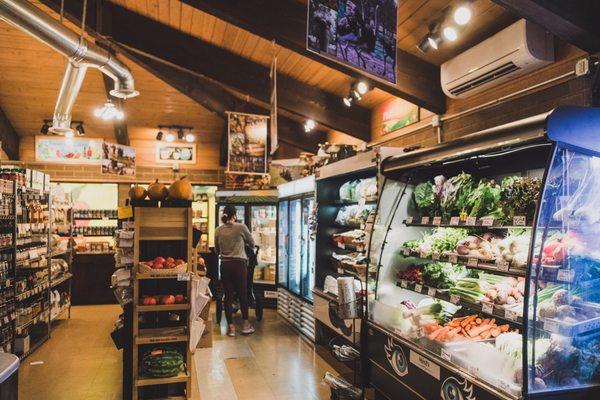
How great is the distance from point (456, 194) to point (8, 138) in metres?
9.98

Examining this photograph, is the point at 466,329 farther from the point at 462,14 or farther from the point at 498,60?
the point at 462,14

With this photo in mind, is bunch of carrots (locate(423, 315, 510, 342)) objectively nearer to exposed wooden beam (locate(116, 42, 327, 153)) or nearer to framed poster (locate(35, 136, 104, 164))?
exposed wooden beam (locate(116, 42, 327, 153))

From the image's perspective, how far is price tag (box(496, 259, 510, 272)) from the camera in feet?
9.33

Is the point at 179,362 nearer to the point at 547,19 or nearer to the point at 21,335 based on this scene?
the point at 21,335

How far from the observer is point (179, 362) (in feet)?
14.0

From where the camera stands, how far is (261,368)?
17.1 ft

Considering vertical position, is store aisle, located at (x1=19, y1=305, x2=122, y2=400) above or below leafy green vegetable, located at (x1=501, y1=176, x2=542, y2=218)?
below

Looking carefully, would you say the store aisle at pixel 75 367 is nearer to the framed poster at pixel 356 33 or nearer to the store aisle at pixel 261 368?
the store aisle at pixel 261 368

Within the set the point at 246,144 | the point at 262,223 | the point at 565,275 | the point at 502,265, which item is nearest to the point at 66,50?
the point at 246,144

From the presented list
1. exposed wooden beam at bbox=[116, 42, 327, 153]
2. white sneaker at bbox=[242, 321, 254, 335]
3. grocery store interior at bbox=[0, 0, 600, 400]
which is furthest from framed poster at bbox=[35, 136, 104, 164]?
white sneaker at bbox=[242, 321, 254, 335]

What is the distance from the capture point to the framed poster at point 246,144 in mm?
7754

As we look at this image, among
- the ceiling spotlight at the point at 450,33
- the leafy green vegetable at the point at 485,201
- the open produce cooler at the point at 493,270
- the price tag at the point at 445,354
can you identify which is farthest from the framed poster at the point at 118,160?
the price tag at the point at 445,354

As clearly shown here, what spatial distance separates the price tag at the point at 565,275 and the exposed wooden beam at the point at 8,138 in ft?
34.3

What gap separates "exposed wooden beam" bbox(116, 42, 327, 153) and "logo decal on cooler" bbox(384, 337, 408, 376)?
21.2 ft
